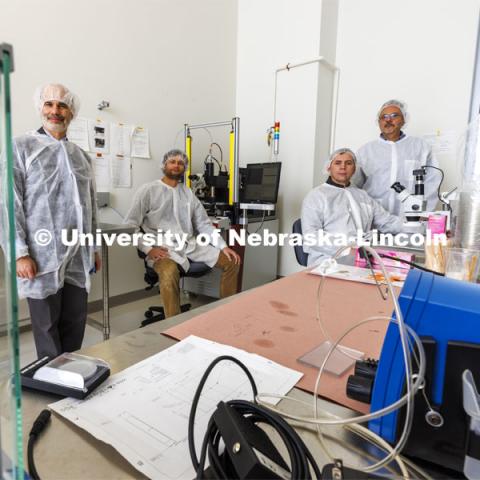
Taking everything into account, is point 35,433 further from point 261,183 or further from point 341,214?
point 261,183

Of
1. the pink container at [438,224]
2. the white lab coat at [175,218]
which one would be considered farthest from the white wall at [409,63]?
the pink container at [438,224]

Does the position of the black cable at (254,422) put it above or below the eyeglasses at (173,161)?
below

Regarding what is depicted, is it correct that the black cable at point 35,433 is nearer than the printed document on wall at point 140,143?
Yes

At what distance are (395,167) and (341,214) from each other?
2.39ft

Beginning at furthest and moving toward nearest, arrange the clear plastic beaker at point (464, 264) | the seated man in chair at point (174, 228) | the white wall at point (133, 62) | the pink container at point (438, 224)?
the seated man in chair at point (174, 228)
the white wall at point (133, 62)
the pink container at point (438, 224)
the clear plastic beaker at point (464, 264)

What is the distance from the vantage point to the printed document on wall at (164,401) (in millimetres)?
433

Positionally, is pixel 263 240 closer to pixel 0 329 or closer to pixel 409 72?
pixel 409 72

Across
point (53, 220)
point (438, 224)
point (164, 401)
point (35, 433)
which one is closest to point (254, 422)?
point (164, 401)

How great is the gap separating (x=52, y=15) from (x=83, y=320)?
77.2 inches

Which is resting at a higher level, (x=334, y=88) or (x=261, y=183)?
(x=334, y=88)

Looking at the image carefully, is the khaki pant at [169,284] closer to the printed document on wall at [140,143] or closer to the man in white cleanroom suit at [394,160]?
the printed document on wall at [140,143]

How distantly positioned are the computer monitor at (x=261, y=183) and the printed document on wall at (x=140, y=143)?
0.89 metres

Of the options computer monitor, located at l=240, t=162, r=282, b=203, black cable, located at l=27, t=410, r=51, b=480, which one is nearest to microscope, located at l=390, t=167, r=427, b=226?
computer monitor, located at l=240, t=162, r=282, b=203

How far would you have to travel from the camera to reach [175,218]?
2.45 meters
